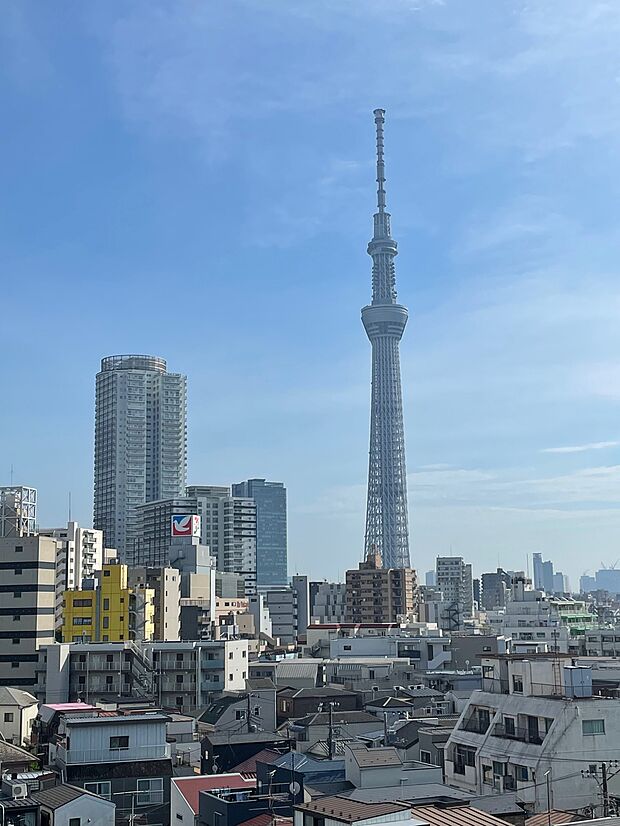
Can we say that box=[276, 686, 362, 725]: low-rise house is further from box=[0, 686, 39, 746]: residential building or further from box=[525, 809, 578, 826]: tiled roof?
box=[525, 809, 578, 826]: tiled roof

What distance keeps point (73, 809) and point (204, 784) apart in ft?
10.8

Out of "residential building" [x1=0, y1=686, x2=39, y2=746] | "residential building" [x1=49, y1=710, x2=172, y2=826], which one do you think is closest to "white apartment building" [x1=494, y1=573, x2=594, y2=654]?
"residential building" [x1=0, y1=686, x2=39, y2=746]

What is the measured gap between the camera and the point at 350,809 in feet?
57.7

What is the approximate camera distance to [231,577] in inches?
4592

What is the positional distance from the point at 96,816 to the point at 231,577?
3626 inches

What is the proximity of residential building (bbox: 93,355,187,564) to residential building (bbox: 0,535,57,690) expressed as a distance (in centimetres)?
13070

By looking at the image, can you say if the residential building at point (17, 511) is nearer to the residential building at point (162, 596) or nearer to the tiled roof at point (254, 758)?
the residential building at point (162, 596)

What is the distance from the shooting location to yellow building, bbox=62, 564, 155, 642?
6494cm

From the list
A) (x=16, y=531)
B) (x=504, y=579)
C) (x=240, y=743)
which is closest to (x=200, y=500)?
(x=504, y=579)

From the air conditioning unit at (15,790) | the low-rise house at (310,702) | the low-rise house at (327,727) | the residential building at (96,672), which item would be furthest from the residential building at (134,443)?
the air conditioning unit at (15,790)

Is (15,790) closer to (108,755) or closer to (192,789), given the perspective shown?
(108,755)

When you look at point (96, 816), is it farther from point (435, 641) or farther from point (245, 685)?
point (435, 641)

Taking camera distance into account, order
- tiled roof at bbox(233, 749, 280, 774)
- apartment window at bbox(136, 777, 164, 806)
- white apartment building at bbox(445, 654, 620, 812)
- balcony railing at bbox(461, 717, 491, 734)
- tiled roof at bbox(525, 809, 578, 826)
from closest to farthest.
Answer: tiled roof at bbox(525, 809, 578, 826) < white apartment building at bbox(445, 654, 620, 812) < apartment window at bbox(136, 777, 164, 806) < balcony railing at bbox(461, 717, 491, 734) < tiled roof at bbox(233, 749, 280, 774)

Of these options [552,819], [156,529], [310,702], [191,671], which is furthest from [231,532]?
[552,819]
